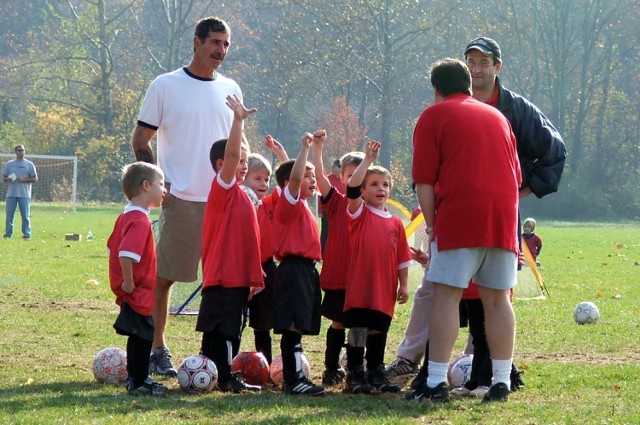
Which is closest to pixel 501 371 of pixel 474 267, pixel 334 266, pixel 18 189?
pixel 474 267

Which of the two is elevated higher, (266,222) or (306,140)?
(306,140)

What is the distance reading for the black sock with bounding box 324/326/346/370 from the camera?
7.88 meters

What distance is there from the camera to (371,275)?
7492 mm

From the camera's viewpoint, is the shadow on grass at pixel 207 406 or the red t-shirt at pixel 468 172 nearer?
the shadow on grass at pixel 207 406

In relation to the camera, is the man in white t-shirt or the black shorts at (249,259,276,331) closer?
the black shorts at (249,259,276,331)

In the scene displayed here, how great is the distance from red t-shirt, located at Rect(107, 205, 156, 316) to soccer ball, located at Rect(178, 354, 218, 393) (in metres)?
0.42

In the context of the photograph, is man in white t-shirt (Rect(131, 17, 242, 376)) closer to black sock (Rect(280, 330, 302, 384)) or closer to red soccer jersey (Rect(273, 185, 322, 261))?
red soccer jersey (Rect(273, 185, 322, 261))

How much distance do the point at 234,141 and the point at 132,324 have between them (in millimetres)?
1249

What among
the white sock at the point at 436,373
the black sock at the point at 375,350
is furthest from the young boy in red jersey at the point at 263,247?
the white sock at the point at 436,373

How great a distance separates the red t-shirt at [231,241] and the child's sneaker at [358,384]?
2.77 feet

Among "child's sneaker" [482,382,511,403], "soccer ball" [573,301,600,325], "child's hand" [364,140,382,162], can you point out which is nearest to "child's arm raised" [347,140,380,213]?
"child's hand" [364,140,382,162]

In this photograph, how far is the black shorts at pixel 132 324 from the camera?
23.2 feet

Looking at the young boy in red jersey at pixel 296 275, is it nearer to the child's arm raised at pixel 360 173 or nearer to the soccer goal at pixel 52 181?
the child's arm raised at pixel 360 173

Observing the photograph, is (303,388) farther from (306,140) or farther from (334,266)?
(306,140)
